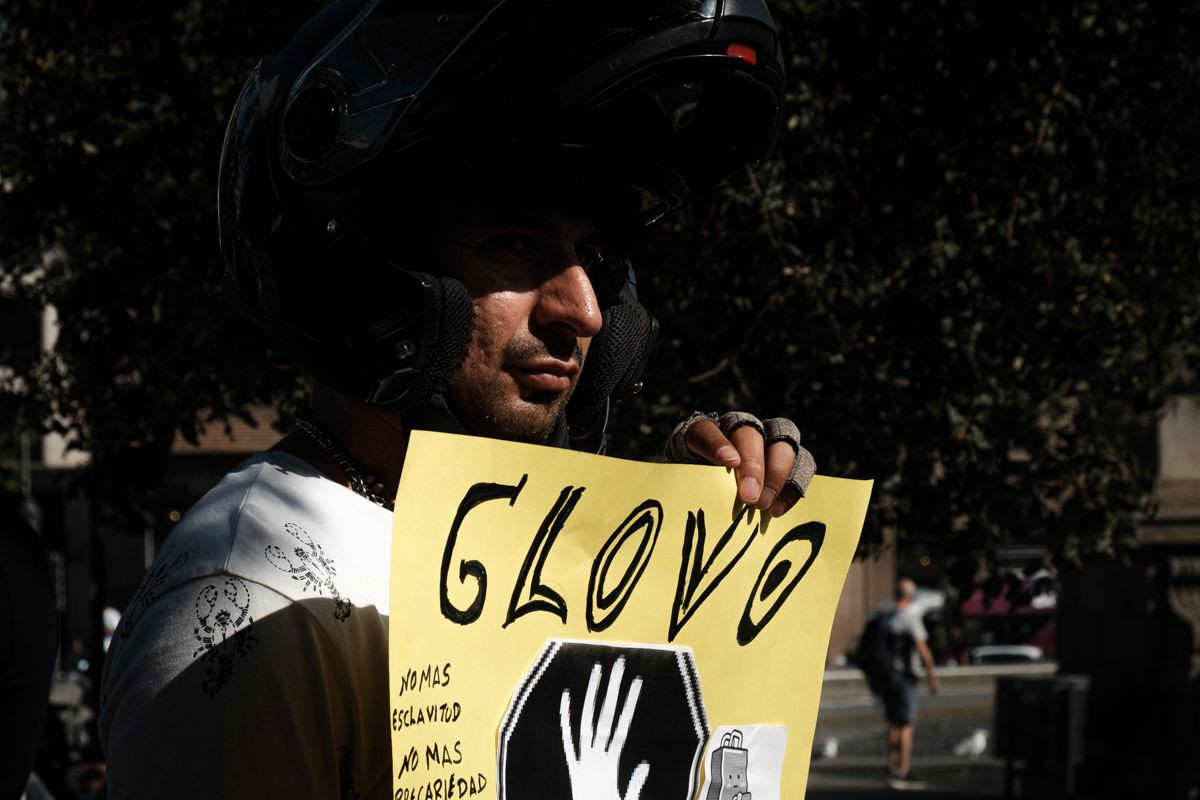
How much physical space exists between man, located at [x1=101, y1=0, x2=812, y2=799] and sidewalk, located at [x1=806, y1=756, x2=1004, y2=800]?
10659 mm

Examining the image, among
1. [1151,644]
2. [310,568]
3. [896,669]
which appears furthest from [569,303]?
[896,669]

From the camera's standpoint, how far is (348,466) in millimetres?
1668

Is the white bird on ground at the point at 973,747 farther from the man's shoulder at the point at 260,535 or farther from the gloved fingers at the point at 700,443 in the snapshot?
the man's shoulder at the point at 260,535

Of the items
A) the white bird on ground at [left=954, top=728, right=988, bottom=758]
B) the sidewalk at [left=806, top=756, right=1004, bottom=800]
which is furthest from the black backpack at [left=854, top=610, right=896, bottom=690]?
the white bird on ground at [left=954, top=728, right=988, bottom=758]

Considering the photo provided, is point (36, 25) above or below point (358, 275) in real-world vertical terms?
above

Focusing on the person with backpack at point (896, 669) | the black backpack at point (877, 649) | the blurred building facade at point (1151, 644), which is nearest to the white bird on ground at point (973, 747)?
the person with backpack at point (896, 669)

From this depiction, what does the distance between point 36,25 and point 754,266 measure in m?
3.63

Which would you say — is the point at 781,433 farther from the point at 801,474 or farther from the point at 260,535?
the point at 260,535

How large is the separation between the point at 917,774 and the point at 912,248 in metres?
9.17

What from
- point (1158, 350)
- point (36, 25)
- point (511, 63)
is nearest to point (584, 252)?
point (511, 63)

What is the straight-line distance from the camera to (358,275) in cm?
168

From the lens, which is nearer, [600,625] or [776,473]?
[600,625]

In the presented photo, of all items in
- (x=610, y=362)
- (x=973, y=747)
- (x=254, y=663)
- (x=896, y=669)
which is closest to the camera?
(x=254, y=663)

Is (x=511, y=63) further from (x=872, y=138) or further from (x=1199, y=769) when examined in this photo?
(x=1199, y=769)
